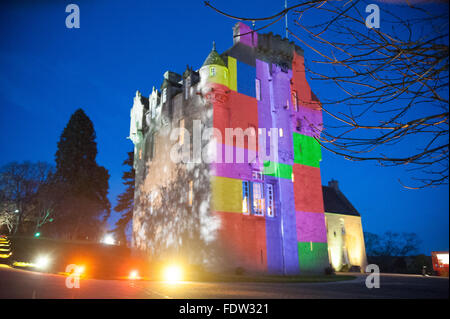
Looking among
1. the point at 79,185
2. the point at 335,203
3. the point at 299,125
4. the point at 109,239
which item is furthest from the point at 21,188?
the point at 335,203

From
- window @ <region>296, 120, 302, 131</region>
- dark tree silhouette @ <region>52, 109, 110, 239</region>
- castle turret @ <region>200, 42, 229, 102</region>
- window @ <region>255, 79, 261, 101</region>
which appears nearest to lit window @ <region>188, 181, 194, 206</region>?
castle turret @ <region>200, 42, 229, 102</region>

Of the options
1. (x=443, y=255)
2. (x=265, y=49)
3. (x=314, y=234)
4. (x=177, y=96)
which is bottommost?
(x=443, y=255)

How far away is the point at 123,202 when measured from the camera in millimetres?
47656

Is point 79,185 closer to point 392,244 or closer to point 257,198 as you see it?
point 257,198

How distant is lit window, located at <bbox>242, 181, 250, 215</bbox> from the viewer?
2595 centimetres

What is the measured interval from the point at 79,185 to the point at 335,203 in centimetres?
4001

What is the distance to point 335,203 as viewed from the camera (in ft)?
154

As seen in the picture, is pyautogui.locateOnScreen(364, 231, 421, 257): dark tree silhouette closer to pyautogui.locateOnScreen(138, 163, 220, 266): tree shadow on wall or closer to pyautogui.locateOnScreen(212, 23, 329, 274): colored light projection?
pyautogui.locateOnScreen(212, 23, 329, 274): colored light projection

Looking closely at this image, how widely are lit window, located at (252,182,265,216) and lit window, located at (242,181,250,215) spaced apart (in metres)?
0.55

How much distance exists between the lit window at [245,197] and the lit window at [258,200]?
0.55 metres

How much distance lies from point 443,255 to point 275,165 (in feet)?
70.9

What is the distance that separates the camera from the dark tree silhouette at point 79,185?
4488 cm
